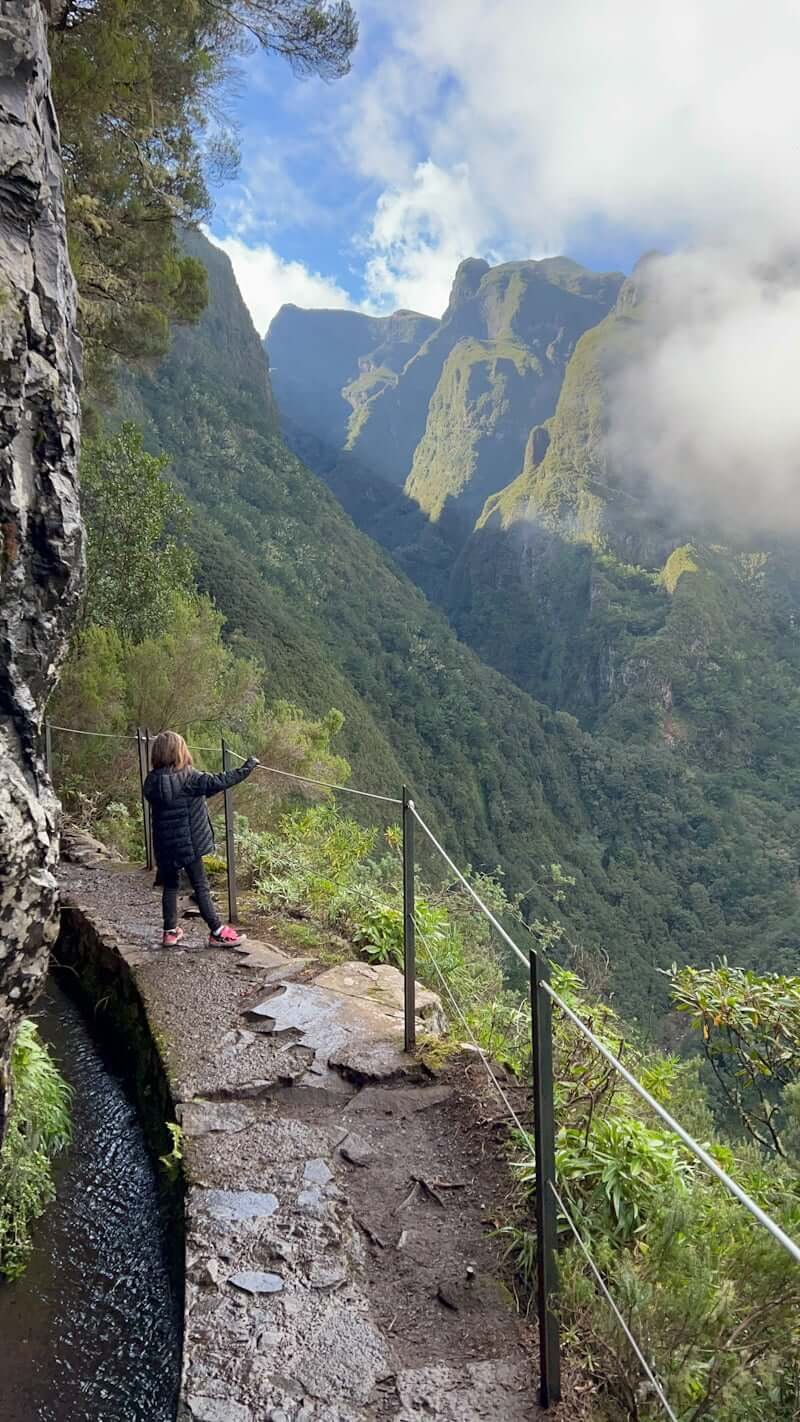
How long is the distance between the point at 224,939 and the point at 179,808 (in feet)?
3.09

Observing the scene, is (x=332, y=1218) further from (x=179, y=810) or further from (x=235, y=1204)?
(x=179, y=810)

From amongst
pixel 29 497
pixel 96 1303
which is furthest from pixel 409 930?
pixel 29 497

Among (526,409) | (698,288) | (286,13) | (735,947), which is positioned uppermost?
(698,288)

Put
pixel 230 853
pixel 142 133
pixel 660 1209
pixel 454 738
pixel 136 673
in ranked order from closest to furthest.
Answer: pixel 660 1209
pixel 230 853
pixel 142 133
pixel 136 673
pixel 454 738

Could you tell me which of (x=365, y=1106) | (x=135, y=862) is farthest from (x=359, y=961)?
(x=135, y=862)

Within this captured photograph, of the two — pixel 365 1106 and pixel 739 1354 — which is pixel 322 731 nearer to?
Result: pixel 365 1106

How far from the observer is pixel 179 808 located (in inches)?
198

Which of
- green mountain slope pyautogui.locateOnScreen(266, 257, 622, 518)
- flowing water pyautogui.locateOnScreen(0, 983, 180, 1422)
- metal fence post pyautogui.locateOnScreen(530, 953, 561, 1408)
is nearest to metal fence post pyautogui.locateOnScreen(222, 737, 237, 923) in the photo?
flowing water pyautogui.locateOnScreen(0, 983, 180, 1422)

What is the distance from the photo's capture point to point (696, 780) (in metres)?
78.1

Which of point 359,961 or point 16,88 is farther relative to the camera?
point 359,961

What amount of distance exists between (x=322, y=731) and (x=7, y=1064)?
10.9 m

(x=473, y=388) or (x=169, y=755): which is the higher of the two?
(x=473, y=388)

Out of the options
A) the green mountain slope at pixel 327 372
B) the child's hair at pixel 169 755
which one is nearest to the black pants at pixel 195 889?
the child's hair at pixel 169 755

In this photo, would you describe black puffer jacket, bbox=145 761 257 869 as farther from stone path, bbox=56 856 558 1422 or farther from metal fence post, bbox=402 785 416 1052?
metal fence post, bbox=402 785 416 1052
